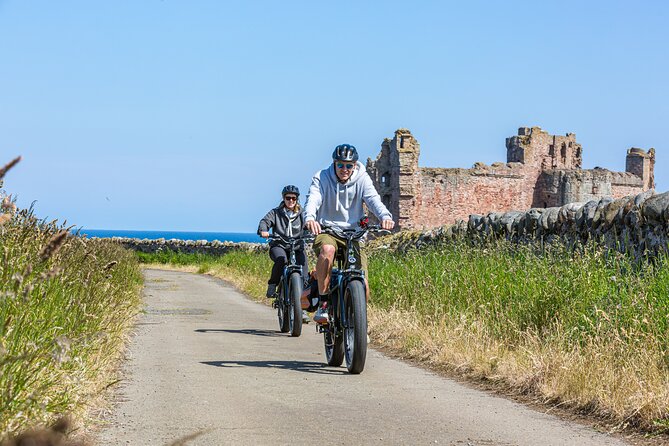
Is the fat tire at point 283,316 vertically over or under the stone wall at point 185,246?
under

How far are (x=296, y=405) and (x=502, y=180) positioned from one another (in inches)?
1857

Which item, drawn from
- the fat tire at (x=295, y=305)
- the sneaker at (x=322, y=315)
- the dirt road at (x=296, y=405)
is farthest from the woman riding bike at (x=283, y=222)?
the sneaker at (x=322, y=315)

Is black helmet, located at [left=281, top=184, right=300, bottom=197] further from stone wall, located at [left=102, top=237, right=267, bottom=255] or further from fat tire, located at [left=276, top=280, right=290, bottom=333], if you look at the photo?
stone wall, located at [left=102, top=237, right=267, bottom=255]

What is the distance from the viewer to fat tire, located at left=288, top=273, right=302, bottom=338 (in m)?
12.1

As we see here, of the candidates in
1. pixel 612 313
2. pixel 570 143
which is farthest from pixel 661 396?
pixel 570 143

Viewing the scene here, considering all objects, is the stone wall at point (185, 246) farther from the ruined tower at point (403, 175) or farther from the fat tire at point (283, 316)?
the fat tire at point (283, 316)

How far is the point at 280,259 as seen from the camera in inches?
521

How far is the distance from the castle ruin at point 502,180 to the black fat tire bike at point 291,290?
34404 mm

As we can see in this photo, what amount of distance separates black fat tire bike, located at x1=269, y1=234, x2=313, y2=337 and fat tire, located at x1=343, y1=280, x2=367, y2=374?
326cm

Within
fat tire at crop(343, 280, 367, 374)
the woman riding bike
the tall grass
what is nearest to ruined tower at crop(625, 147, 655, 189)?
the woman riding bike

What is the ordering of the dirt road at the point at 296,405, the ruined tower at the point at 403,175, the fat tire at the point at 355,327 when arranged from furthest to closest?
1. the ruined tower at the point at 403,175
2. the fat tire at the point at 355,327
3. the dirt road at the point at 296,405

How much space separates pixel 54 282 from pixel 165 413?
1564 millimetres

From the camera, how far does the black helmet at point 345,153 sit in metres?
9.20

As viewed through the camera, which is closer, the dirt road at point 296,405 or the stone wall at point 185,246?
the dirt road at point 296,405
